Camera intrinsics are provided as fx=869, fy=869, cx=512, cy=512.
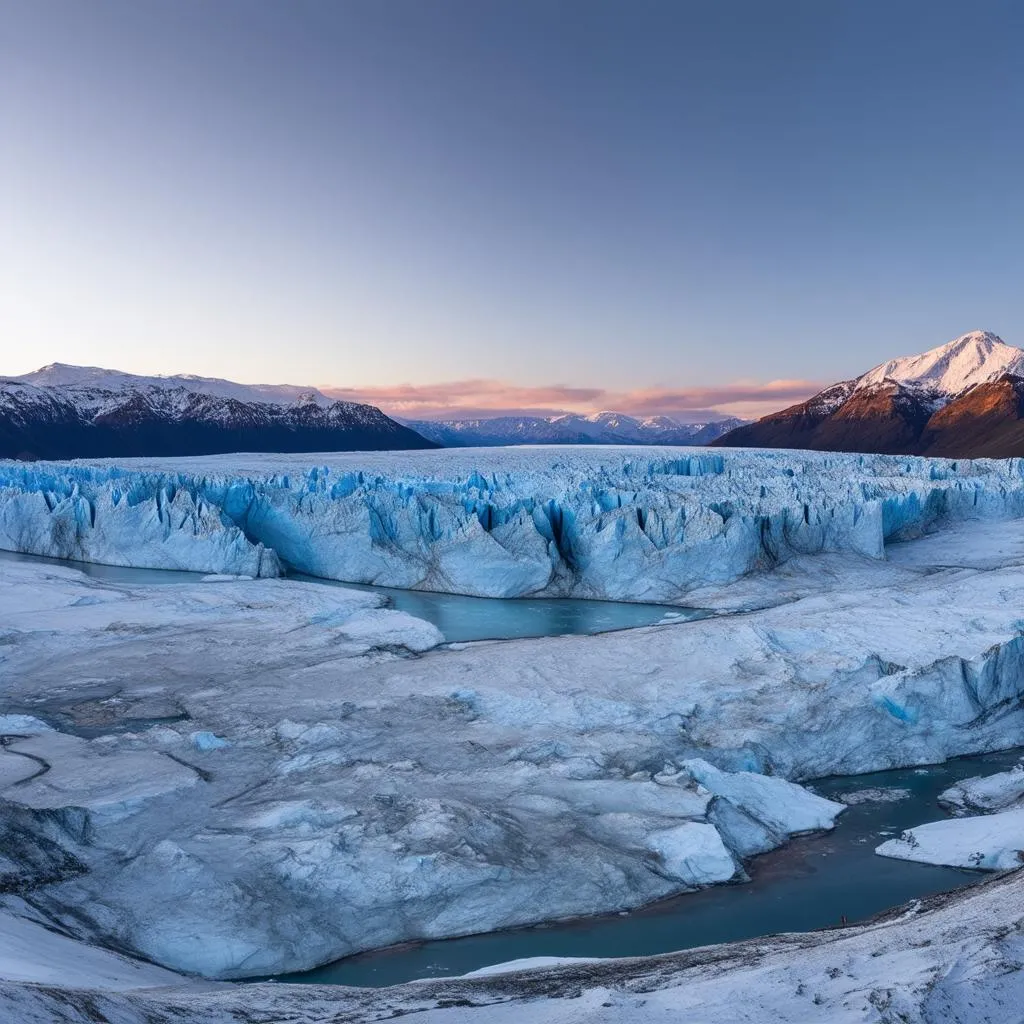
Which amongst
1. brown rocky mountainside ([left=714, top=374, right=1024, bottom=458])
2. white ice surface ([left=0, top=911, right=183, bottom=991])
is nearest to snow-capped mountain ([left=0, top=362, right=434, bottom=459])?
brown rocky mountainside ([left=714, top=374, right=1024, bottom=458])

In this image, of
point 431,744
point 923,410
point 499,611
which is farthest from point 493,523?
point 923,410

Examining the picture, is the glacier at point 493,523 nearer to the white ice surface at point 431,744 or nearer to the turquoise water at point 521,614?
the turquoise water at point 521,614

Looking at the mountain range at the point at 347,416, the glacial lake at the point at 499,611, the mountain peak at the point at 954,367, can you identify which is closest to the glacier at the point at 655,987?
the glacial lake at the point at 499,611

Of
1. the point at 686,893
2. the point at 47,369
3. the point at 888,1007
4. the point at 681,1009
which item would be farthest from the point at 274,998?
the point at 47,369

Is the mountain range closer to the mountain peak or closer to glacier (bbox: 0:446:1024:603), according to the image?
the mountain peak

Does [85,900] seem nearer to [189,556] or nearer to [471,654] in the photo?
[471,654]

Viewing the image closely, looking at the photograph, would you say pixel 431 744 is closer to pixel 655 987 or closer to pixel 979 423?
pixel 655 987
